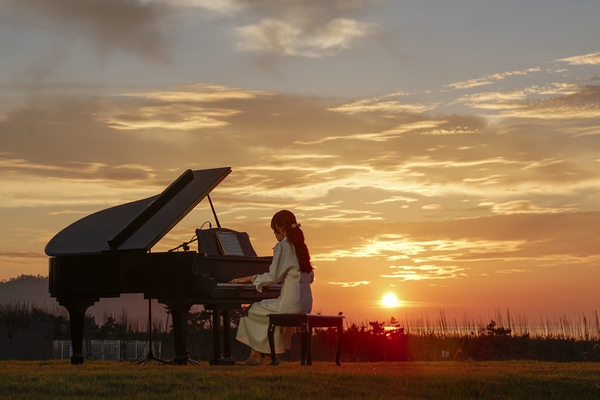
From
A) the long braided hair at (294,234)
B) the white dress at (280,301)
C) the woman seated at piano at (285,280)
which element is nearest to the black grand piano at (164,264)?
the white dress at (280,301)

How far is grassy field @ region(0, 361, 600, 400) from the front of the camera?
9711mm

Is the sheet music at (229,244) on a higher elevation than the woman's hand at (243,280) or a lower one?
higher

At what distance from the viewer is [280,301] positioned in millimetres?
12969

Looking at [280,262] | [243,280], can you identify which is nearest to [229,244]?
[243,280]

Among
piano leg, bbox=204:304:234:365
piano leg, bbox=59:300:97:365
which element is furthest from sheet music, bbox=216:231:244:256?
piano leg, bbox=59:300:97:365

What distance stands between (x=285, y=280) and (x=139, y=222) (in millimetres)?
2935

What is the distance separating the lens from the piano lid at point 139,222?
541 inches

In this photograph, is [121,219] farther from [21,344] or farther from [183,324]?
[21,344]

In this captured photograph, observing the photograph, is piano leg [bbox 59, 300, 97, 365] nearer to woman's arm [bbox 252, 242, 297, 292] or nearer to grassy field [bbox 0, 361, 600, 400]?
grassy field [bbox 0, 361, 600, 400]

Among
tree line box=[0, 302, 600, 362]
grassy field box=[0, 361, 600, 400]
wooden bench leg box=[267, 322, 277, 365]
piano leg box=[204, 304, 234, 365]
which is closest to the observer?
grassy field box=[0, 361, 600, 400]

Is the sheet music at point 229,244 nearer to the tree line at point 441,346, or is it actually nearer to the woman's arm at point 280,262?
the woman's arm at point 280,262

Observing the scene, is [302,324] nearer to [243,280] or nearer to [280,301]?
[280,301]

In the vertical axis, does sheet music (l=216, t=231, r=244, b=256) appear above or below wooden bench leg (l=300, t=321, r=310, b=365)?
above

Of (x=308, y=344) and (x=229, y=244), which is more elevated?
(x=229, y=244)
